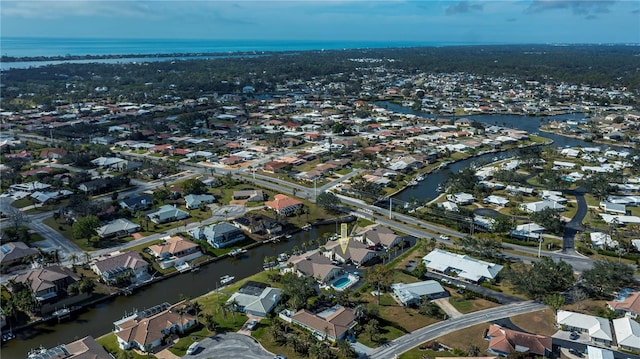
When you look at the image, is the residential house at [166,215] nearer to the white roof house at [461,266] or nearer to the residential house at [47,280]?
the residential house at [47,280]

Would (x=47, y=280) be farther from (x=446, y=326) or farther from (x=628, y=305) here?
(x=628, y=305)

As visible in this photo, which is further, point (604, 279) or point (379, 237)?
point (379, 237)

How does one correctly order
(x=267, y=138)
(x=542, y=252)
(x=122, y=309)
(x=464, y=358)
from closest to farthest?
1. (x=464, y=358)
2. (x=122, y=309)
3. (x=542, y=252)
4. (x=267, y=138)

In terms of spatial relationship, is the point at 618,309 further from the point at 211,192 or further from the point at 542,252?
the point at 211,192

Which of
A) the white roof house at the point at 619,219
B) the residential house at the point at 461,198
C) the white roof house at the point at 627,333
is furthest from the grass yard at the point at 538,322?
the residential house at the point at 461,198

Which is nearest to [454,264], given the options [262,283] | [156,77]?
[262,283]

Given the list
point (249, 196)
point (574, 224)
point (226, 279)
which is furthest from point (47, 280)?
point (574, 224)
